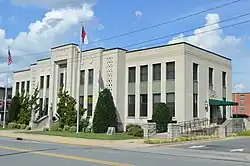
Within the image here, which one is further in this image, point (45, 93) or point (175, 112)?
point (45, 93)

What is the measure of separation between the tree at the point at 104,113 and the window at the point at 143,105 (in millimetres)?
2951

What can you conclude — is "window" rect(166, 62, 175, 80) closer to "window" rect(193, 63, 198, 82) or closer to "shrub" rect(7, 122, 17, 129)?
"window" rect(193, 63, 198, 82)

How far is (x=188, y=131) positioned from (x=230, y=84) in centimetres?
1266

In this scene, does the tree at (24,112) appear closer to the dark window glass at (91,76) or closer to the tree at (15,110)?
the tree at (15,110)

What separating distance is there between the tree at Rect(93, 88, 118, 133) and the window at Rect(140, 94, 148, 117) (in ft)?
9.68

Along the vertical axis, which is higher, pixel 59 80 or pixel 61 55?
pixel 61 55

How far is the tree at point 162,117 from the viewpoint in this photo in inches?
1281

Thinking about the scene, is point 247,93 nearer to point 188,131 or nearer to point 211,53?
point 211,53

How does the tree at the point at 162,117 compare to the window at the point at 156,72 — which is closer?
the tree at the point at 162,117

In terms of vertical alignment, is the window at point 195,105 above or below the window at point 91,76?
below

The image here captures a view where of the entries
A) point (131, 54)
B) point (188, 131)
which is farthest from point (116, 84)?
point (188, 131)

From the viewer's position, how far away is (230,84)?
42188 millimetres

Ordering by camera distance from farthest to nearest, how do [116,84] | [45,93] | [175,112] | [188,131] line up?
[45,93] < [116,84] < [175,112] < [188,131]

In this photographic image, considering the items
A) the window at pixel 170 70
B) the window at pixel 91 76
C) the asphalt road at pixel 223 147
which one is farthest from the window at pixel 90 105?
the asphalt road at pixel 223 147
